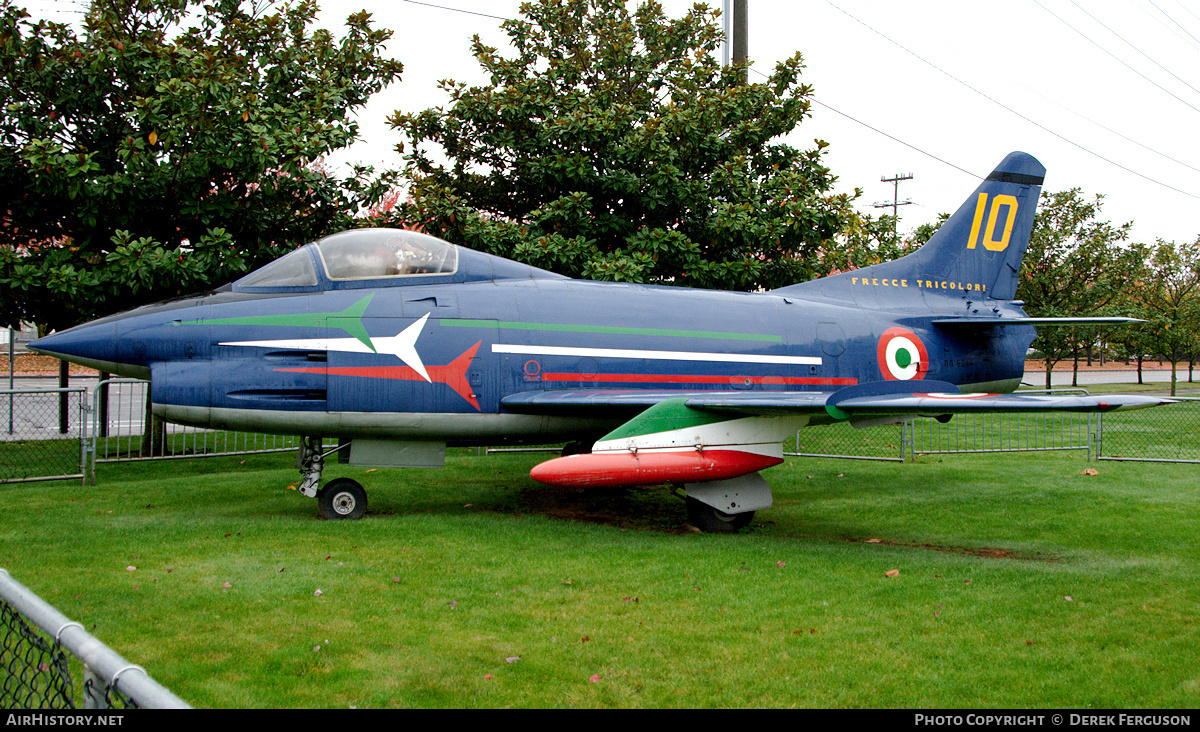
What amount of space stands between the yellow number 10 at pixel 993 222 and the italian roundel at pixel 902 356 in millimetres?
2395

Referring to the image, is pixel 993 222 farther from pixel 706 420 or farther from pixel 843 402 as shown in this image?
pixel 706 420

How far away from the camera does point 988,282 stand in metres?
12.8

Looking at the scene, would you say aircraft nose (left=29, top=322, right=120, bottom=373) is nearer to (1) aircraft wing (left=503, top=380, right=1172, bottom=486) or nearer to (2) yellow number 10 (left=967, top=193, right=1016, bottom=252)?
(1) aircraft wing (left=503, top=380, right=1172, bottom=486)

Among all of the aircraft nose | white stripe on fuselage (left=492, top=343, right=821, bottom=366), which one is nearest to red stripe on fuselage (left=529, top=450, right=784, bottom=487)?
white stripe on fuselage (left=492, top=343, right=821, bottom=366)

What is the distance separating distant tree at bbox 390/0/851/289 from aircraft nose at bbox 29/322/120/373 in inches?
254

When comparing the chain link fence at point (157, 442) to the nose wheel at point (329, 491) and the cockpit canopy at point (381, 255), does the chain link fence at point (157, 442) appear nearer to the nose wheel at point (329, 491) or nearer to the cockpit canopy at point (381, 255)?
the nose wheel at point (329, 491)

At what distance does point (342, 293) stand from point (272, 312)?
745 mm

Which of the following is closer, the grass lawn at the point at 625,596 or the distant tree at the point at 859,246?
the grass lawn at the point at 625,596

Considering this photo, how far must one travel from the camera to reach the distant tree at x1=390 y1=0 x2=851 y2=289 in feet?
47.1

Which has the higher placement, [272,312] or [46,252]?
[46,252]

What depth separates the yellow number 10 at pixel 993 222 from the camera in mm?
12633

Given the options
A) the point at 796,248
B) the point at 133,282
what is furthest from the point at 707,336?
the point at 133,282

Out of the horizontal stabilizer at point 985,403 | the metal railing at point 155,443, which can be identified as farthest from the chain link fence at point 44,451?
the horizontal stabilizer at point 985,403
